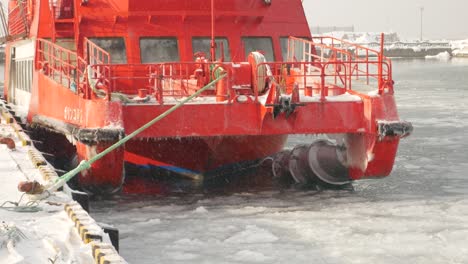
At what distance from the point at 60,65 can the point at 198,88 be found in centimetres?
205

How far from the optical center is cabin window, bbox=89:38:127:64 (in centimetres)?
1246

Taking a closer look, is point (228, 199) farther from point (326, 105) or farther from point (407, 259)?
point (407, 259)

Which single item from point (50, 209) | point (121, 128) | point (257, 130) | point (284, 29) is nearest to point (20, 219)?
point (50, 209)

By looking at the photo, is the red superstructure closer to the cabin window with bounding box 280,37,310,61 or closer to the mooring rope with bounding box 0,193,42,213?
the cabin window with bounding box 280,37,310,61

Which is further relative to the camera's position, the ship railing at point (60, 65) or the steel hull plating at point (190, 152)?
the steel hull plating at point (190, 152)

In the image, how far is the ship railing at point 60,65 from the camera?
11.1m

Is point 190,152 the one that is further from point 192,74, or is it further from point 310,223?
point 310,223

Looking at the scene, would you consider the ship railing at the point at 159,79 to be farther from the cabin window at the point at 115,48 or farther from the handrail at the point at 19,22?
the handrail at the point at 19,22

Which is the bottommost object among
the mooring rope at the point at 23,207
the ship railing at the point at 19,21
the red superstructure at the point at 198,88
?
the mooring rope at the point at 23,207

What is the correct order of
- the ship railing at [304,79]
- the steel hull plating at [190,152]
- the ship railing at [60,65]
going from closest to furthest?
the ship railing at [304,79]
the ship railing at [60,65]
the steel hull plating at [190,152]

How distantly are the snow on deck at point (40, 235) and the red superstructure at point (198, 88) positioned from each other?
8.06ft

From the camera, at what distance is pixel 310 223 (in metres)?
9.72

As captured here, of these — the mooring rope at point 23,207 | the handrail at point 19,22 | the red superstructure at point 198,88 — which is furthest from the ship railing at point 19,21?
the mooring rope at point 23,207

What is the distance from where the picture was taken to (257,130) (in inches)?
415
